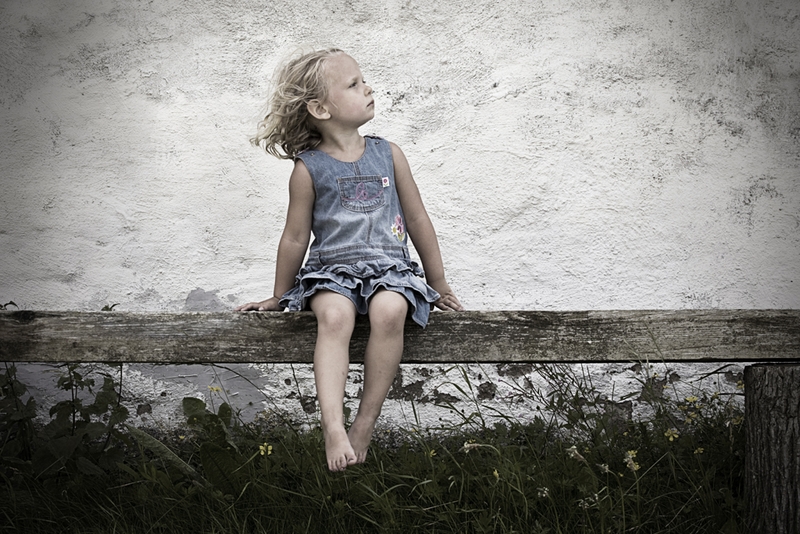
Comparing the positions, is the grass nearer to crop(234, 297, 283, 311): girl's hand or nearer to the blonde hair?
crop(234, 297, 283, 311): girl's hand

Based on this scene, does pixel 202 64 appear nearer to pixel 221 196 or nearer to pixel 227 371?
pixel 221 196

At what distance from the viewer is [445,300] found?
2.33 metres

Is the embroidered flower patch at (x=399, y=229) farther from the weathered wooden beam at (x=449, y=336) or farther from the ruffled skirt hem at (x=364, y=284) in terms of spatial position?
the weathered wooden beam at (x=449, y=336)

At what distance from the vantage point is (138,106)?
332 centimetres

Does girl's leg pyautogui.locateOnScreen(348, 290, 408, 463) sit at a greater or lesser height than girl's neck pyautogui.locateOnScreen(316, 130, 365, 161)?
lesser

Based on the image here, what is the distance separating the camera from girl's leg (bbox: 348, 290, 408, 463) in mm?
1958

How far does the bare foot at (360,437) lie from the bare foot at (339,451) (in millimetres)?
78

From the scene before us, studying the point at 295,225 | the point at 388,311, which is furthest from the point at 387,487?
Result: the point at 295,225

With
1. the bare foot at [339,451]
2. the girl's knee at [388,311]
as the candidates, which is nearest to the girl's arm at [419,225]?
the girl's knee at [388,311]

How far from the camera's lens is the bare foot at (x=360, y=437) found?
1.94 metres

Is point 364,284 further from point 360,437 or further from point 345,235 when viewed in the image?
point 360,437

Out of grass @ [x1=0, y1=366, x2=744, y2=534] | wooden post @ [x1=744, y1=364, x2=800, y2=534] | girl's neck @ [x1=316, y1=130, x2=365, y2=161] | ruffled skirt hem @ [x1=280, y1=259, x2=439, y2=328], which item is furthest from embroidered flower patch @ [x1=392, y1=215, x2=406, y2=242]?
wooden post @ [x1=744, y1=364, x2=800, y2=534]

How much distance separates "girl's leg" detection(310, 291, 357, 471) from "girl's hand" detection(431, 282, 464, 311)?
40 centimetres

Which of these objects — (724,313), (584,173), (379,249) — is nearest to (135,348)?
(379,249)
